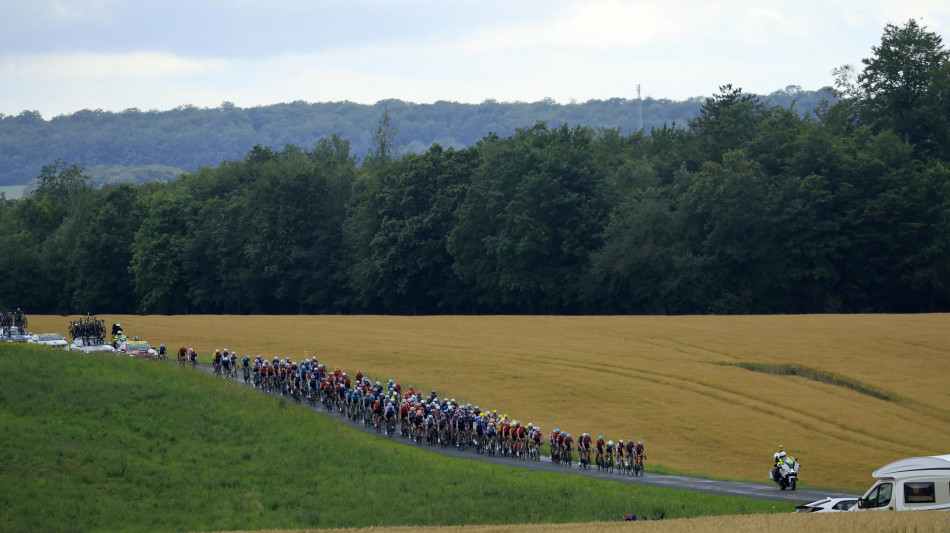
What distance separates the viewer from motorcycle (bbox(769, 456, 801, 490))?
32.1m

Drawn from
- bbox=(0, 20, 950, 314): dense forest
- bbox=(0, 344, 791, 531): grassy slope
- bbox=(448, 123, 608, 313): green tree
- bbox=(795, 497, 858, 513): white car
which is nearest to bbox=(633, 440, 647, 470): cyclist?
bbox=(0, 344, 791, 531): grassy slope

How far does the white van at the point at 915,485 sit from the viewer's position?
23.2 meters

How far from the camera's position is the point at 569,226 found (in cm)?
10094

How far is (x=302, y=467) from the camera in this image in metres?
35.4

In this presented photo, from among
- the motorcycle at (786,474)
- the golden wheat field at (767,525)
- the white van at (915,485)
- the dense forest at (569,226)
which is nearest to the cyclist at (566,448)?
the motorcycle at (786,474)

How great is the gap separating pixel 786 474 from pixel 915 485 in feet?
28.7

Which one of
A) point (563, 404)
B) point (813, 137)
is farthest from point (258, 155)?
point (563, 404)

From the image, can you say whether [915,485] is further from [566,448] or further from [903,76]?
[903,76]

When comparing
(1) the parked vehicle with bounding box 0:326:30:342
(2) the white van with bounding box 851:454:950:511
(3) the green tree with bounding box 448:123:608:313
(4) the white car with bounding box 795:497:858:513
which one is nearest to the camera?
(2) the white van with bounding box 851:454:950:511

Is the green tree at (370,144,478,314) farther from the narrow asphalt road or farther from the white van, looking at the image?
the white van

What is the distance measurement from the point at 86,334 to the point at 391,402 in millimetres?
25043

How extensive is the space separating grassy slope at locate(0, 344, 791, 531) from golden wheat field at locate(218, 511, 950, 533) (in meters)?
3.65

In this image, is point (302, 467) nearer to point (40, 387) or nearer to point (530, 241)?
point (40, 387)

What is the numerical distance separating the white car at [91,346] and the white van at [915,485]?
40502 mm
